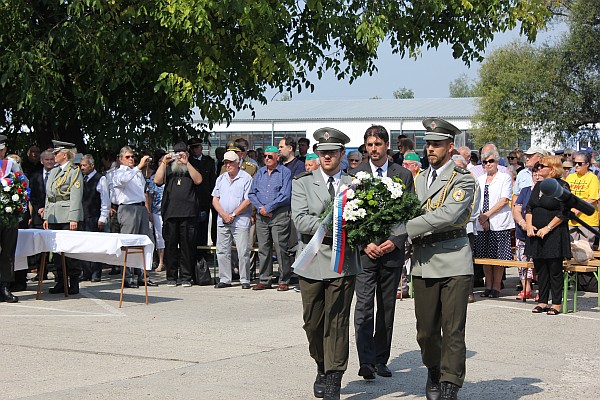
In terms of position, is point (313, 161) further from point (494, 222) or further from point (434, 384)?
point (434, 384)

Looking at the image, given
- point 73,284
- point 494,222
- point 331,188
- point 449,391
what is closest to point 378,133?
point 331,188

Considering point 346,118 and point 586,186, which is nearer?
point 586,186

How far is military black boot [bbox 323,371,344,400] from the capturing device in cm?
752

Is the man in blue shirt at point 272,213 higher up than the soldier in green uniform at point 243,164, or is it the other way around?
the soldier in green uniform at point 243,164

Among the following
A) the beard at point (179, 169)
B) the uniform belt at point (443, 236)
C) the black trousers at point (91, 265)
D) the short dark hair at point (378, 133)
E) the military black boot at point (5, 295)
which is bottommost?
the military black boot at point (5, 295)

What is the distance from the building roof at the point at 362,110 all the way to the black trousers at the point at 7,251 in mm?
53478

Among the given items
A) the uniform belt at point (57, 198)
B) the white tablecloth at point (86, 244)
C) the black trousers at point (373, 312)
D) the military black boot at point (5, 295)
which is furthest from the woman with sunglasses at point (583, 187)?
the military black boot at point (5, 295)

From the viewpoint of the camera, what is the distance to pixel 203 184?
16562 mm

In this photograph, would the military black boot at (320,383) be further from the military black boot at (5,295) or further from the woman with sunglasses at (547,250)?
the military black boot at (5,295)

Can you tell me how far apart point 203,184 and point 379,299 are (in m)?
8.30

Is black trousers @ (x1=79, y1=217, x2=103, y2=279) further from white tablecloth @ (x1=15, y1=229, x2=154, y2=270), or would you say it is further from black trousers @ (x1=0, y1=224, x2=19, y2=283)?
black trousers @ (x1=0, y1=224, x2=19, y2=283)

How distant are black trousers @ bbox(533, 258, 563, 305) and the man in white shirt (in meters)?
6.00

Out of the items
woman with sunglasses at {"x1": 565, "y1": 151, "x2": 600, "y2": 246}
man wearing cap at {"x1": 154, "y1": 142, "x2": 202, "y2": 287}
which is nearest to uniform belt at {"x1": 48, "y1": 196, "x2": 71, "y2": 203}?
man wearing cap at {"x1": 154, "y1": 142, "x2": 202, "y2": 287}

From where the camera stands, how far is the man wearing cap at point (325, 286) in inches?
300
